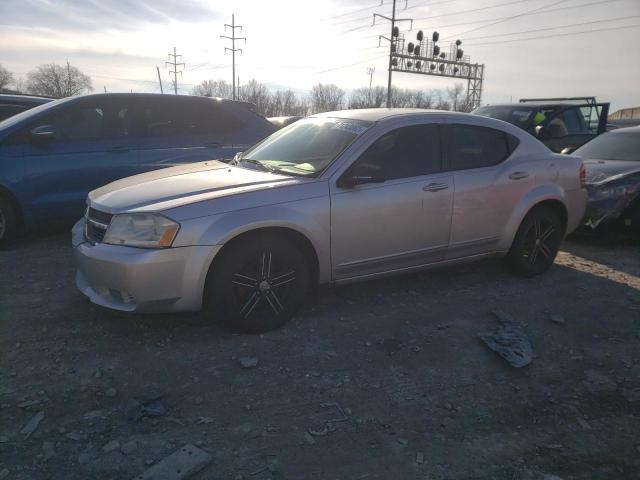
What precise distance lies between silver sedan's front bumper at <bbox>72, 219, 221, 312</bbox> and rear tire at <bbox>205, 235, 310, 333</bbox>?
13 centimetres

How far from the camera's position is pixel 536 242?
494 centimetres

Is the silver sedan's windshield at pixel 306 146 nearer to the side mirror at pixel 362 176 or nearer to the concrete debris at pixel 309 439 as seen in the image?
the side mirror at pixel 362 176

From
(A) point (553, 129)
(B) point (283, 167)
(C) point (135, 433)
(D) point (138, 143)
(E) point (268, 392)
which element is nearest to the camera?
(C) point (135, 433)

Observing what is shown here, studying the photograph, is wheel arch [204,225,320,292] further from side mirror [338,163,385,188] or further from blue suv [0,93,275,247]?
blue suv [0,93,275,247]

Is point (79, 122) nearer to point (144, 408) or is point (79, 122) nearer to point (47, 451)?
point (144, 408)

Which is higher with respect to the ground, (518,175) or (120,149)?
(120,149)

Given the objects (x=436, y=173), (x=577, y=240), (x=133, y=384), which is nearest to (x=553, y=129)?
(x=577, y=240)

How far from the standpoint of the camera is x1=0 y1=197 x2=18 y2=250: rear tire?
5.38m

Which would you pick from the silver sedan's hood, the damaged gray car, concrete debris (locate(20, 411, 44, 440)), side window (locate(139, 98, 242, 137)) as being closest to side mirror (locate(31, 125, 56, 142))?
side window (locate(139, 98, 242, 137))

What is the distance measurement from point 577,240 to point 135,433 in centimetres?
615

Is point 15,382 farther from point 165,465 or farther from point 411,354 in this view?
point 411,354

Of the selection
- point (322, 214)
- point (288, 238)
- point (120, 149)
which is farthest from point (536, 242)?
point (120, 149)

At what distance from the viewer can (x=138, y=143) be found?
6039 millimetres

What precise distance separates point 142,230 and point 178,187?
0.52m
